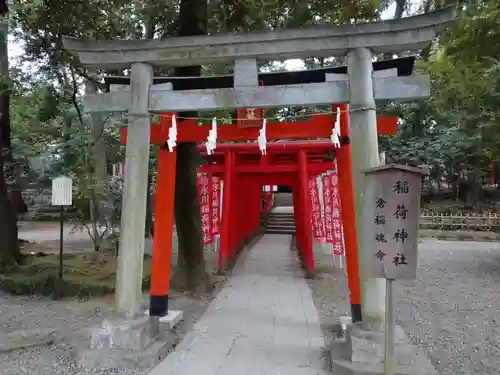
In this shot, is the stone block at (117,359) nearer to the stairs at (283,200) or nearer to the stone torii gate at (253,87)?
the stone torii gate at (253,87)

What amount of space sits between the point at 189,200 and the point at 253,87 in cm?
378

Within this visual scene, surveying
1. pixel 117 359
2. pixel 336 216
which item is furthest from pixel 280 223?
pixel 117 359

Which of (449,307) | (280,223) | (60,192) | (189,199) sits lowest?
(449,307)

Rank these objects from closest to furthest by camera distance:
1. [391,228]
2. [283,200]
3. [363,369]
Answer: [391,228] < [363,369] < [283,200]

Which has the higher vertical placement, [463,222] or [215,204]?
[215,204]

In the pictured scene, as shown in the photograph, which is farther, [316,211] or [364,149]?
[316,211]

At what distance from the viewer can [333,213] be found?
1248 cm

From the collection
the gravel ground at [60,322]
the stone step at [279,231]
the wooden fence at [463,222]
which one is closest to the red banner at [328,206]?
the gravel ground at [60,322]

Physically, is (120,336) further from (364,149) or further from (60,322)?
(364,149)

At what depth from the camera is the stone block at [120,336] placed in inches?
201

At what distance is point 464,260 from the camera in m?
14.0

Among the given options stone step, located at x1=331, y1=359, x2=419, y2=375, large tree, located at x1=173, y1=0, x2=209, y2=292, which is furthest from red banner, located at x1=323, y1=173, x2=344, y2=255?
stone step, located at x1=331, y1=359, x2=419, y2=375

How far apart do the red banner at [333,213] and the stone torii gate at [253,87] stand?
21.7 feet

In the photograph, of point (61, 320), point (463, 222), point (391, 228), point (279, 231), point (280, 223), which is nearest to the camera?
point (391, 228)
